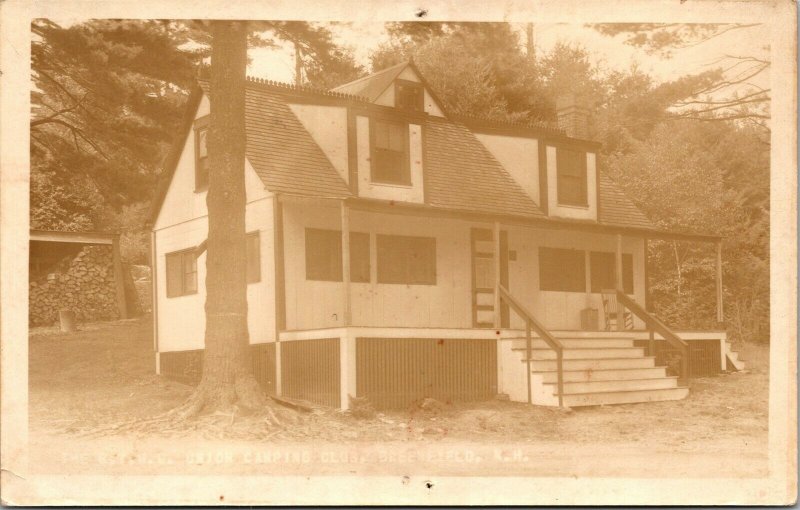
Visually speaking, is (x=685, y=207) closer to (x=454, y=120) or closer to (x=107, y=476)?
(x=454, y=120)

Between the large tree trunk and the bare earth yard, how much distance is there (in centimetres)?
44

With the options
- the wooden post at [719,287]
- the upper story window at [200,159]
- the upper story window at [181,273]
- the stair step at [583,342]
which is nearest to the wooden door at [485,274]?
the stair step at [583,342]

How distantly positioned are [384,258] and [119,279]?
3.80m

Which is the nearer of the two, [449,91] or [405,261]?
[449,91]

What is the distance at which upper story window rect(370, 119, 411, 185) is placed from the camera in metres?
12.2

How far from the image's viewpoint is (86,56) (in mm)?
9078

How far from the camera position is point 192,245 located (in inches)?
432

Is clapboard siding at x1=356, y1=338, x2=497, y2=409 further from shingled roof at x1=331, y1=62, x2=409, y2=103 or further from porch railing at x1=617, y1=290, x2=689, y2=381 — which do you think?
shingled roof at x1=331, y1=62, x2=409, y2=103

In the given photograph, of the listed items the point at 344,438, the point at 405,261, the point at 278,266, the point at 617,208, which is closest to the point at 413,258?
the point at 405,261

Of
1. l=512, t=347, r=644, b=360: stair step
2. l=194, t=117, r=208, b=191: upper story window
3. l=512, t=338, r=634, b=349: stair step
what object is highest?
l=194, t=117, r=208, b=191: upper story window

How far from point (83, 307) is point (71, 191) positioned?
1179 millimetres

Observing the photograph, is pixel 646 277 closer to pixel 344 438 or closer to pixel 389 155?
pixel 389 155

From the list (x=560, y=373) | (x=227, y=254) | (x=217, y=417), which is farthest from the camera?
(x=560, y=373)

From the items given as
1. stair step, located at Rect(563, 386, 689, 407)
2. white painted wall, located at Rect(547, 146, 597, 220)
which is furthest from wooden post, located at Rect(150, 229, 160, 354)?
white painted wall, located at Rect(547, 146, 597, 220)
